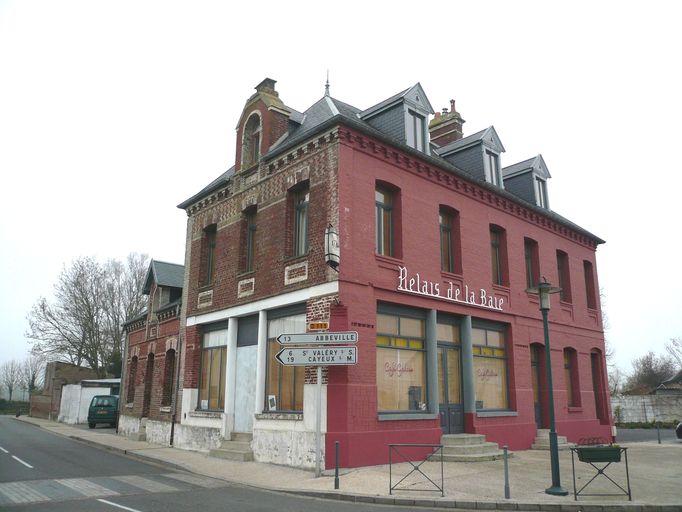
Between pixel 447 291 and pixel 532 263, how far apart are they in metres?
5.90

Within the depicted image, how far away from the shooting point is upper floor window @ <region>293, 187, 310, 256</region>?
48.9ft

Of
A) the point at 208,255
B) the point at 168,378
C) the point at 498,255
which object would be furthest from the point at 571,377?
the point at 168,378

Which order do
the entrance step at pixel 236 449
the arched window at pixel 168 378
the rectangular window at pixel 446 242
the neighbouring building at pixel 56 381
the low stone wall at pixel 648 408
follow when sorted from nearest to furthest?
1. the entrance step at pixel 236 449
2. the rectangular window at pixel 446 242
3. the arched window at pixel 168 378
4. the low stone wall at pixel 648 408
5. the neighbouring building at pixel 56 381

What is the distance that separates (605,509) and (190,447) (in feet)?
40.6

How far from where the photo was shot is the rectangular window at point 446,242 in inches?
645

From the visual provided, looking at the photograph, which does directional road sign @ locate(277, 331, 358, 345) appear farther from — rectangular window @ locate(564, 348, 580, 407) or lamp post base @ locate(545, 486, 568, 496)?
rectangular window @ locate(564, 348, 580, 407)

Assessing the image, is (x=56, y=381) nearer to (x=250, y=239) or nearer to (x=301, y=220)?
(x=250, y=239)

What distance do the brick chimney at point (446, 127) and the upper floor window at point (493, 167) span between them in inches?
125

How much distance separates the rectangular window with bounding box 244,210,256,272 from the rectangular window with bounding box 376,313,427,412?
16.5 feet

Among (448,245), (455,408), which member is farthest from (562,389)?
(448,245)

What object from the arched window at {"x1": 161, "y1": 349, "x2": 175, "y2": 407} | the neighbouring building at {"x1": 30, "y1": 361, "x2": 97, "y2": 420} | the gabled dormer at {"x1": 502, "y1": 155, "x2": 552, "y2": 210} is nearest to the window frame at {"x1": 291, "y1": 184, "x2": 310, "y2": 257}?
the arched window at {"x1": 161, "y1": 349, "x2": 175, "y2": 407}

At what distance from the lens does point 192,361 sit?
59.0ft

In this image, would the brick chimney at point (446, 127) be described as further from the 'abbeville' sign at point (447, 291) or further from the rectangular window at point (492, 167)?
the 'abbeville' sign at point (447, 291)

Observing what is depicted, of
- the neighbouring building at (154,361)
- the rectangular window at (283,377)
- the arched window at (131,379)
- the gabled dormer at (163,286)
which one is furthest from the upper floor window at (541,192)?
the arched window at (131,379)
